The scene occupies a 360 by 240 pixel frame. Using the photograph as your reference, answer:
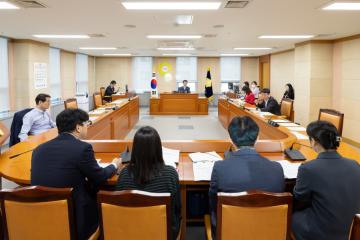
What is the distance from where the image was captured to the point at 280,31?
266 inches

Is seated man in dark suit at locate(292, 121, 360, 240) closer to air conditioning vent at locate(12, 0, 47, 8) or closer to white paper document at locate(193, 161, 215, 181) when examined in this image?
white paper document at locate(193, 161, 215, 181)

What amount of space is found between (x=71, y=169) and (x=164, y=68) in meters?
13.7

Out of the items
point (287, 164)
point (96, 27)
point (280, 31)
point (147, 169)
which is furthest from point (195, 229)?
point (280, 31)

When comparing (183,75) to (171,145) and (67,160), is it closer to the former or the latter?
(171,145)

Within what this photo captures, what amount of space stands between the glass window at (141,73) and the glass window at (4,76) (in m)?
7.65

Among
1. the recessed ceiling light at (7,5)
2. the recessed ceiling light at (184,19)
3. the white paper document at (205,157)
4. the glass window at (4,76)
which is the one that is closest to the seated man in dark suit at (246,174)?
the white paper document at (205,157)

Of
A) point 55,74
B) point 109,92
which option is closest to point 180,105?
point 109,92

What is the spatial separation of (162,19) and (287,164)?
3.41 meters

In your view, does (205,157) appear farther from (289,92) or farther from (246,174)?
(289,92)

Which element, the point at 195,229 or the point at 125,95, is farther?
the point at 125,95

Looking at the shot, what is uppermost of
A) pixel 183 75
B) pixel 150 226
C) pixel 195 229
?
pixel 183 75

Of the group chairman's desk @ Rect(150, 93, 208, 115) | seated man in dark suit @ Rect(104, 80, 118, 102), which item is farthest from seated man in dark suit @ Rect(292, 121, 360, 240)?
seated man in dark suit @ Rect(104, 80, 118, 102)

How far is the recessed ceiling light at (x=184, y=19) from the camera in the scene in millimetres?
5042

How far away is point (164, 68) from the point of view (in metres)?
15.6
